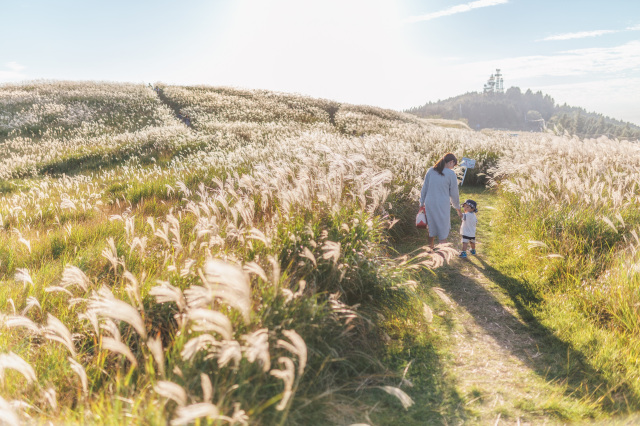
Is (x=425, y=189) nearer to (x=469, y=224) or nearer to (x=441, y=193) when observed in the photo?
(x=441, y=193)

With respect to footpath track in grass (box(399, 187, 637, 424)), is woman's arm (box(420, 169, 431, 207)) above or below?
above

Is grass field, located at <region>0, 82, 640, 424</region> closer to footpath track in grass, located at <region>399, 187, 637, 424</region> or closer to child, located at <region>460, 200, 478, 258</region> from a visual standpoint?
footpath track in grass, located at <region>399, 187, 637, 424</region>

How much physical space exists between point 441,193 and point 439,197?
3.3 inches

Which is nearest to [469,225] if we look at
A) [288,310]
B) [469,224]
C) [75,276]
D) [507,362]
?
[469,224]

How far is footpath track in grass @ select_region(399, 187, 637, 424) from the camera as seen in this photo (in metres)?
3.11

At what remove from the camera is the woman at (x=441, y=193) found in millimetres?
6551

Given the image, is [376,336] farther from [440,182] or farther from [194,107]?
[194,107]

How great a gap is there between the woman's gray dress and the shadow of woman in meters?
0.86

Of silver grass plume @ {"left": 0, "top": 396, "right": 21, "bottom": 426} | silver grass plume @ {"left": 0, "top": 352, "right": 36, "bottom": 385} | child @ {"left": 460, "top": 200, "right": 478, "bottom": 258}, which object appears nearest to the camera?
silver grass plume @ {"left": 0, "top": 396, "right": 21, "bottom": 426}

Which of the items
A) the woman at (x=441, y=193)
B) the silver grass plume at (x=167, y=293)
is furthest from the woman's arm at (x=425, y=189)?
the silver grass plume at (x=167, y=293)

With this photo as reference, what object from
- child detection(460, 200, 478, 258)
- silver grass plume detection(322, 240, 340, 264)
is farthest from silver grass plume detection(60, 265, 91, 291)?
child detection(460, 200, 478, 258)

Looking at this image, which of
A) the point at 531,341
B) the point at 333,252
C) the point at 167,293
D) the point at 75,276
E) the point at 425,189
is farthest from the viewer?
the point at 425,189

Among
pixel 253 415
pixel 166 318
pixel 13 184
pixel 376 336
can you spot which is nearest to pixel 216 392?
pixel 253 415

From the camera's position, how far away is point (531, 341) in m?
4.27
